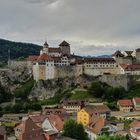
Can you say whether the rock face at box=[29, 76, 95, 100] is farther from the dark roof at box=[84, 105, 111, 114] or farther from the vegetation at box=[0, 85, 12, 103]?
the dark roof at box=[84, 105, 111, 114]

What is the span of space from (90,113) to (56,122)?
9.03m

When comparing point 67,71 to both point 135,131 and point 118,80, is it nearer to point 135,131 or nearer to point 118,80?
point 118,80

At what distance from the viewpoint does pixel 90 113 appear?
77.8 meters

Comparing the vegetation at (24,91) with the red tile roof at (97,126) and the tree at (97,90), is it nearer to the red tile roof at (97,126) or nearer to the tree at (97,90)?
the tree at (97,90)

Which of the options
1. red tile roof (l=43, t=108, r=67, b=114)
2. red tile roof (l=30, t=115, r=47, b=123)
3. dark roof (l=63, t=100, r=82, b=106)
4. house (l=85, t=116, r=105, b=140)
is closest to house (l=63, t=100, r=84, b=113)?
dark roof (l=63, t=100, r=82, b=106)

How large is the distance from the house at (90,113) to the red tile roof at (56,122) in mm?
4202

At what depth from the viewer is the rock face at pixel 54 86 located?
106250mm

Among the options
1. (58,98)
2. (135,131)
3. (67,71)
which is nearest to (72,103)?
(58,98)

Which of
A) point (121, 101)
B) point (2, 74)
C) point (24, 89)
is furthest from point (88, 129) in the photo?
point (2, 74)

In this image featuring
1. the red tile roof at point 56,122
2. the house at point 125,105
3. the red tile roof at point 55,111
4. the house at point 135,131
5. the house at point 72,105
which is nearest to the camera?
the house at point 135,131

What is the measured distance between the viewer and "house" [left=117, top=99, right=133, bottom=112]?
296 feet

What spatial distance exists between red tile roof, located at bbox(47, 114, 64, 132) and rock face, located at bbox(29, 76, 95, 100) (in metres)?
32.6

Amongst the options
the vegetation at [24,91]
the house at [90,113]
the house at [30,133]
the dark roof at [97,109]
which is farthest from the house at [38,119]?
the vegetation at [24,91]

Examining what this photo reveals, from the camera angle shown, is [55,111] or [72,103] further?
[72,103]
